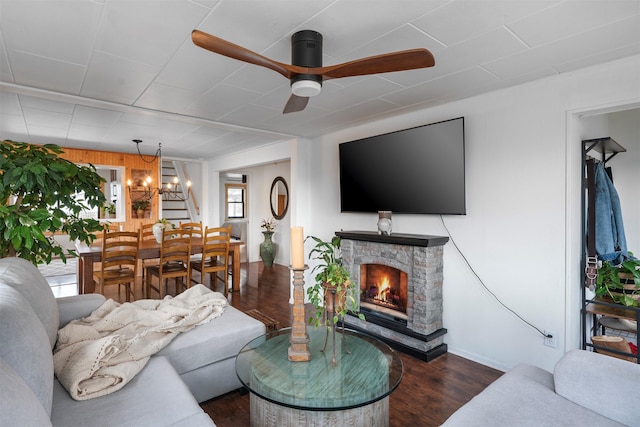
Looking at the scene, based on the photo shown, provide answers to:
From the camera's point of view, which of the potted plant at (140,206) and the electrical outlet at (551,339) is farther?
the potted plant at (140,206)

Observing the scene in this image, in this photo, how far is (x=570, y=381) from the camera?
1.49 metres

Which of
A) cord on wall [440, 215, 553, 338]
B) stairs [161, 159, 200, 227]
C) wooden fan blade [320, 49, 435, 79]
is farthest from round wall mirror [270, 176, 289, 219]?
wooden fan blade [320, 49, 435, 79]

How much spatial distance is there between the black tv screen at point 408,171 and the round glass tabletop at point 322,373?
156cm

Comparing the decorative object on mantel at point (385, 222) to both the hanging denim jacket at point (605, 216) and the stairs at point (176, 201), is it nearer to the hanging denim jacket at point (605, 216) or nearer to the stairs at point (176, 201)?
the hanging denim jacket at point (605, 216)

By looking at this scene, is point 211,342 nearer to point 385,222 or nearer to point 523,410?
point 523,410

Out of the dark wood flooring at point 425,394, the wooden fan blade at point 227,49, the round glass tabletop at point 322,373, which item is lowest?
the dark wood flooring at point 425,394

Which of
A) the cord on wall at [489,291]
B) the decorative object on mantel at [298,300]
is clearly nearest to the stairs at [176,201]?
the cord on wall at [489,291]

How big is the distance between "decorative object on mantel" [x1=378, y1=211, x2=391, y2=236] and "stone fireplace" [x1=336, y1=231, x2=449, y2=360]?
8 centimetres

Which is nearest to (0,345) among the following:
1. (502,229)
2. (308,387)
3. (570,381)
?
(308,387)

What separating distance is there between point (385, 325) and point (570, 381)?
1872 millimetres

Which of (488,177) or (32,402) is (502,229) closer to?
(488,177)

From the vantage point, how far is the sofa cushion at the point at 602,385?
52.9 inches

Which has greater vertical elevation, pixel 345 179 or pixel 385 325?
pixel 345 179

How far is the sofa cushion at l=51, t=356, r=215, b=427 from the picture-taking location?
1335mm
